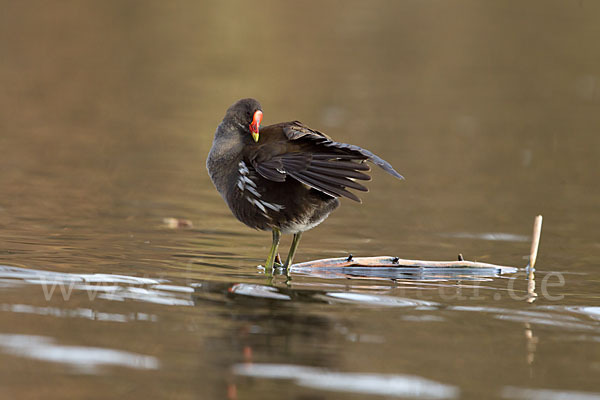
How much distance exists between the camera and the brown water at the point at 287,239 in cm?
439

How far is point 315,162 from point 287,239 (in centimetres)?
217

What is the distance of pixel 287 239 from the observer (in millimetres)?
8211

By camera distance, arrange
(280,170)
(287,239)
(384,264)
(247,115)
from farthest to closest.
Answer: (287,239) < (247,115) < (384,264) < (280,170)

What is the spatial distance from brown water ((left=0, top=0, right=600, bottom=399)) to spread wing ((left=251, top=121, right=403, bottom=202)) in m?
0.66

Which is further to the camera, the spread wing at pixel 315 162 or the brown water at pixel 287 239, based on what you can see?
the spread wing at pixel 315 162

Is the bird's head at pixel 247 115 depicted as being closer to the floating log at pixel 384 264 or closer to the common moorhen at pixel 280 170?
the common moorhen at pixel 280 170

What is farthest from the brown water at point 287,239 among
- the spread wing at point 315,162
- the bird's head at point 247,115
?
the bird's head at point 247,115

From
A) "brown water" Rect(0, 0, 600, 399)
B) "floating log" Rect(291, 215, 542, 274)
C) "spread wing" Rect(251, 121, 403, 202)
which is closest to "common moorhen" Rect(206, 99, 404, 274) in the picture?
"spread wing" Rect(251, 121, 403, 202)

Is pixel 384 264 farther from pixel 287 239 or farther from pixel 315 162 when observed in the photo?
pixel 287 239

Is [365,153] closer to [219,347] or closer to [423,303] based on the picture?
[423,303]

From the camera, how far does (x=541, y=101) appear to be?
55.7 feet

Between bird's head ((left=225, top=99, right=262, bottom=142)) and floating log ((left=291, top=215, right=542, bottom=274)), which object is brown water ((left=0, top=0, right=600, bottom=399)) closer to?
floating log ((left=291, top=215, right=542, bottom=274))

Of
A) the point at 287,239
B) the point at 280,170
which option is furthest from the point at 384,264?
the point at 287,239

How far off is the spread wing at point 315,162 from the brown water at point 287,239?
659 millimetres
